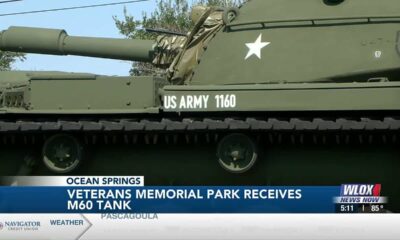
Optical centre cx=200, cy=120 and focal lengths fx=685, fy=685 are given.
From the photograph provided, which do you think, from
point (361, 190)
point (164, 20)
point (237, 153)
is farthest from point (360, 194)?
point (164, 20)

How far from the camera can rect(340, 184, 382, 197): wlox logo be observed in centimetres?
828

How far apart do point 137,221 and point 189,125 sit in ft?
4.59

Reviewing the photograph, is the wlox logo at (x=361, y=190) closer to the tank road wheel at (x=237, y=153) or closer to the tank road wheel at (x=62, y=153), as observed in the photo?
the tank road wheel at (x=237, y=153)

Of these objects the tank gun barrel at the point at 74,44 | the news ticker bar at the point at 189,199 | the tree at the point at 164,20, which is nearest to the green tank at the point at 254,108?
the news ticker bar at the point at 189,199

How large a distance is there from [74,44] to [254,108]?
368cm

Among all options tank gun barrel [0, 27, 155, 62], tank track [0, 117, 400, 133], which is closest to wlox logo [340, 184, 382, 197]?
tank track [0, 117, 400, 133]

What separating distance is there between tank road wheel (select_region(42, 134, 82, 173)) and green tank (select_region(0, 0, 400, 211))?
0.5 inches

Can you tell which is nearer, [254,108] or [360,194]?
[254,108]

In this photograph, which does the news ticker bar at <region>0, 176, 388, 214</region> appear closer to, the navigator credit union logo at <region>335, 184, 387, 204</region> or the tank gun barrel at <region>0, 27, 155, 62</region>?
the navigator credit union logo at <region>335, 184, 387, 204</region>

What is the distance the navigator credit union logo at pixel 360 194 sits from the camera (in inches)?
323

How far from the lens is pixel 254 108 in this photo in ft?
26.3

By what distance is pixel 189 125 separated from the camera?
26.4 feet

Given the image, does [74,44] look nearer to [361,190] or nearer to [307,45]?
[307,45]

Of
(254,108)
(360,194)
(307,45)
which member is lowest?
(360,194)
